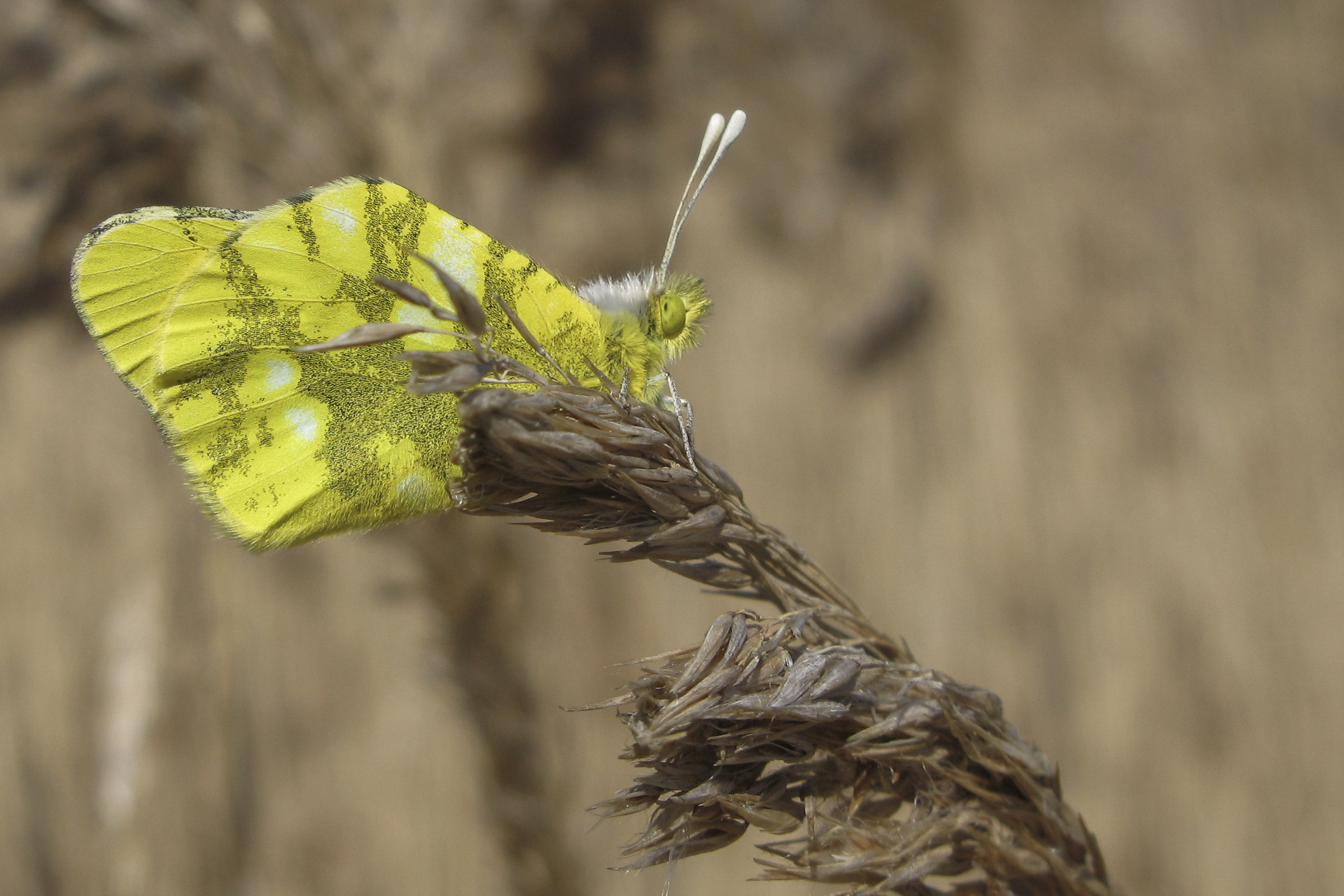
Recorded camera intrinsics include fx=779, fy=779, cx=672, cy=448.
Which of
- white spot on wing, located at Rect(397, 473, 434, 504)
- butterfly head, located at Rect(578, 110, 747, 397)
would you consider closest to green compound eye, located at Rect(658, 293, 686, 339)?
butterfly head, located at Rect(578, 110, 747, 397)

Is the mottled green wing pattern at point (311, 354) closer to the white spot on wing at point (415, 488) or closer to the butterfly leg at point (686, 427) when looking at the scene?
the white spot on wing at point (415, 488)

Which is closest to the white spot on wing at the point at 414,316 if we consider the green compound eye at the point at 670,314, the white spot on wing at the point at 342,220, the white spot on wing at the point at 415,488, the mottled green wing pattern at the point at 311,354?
the mottled green wing pattern at the point at 311,354

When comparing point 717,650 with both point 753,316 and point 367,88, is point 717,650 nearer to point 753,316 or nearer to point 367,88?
point 367,88

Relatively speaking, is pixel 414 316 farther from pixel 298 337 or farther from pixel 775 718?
pixel 775 718

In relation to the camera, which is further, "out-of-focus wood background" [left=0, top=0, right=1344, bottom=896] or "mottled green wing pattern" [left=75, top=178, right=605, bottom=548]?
"out-of-focus wood background" [left=0, top=0, right=1344, bottom=896]

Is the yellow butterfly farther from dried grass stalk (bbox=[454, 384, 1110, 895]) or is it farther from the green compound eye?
dried grass stalk (bbox=[454, 384, 1110, 895])

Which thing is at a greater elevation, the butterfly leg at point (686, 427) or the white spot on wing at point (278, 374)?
the white spot on wing at point (278, 374)

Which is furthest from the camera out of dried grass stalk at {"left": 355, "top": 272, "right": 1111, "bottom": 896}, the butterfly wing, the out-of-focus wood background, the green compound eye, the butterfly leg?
the out-of-focus wood background
